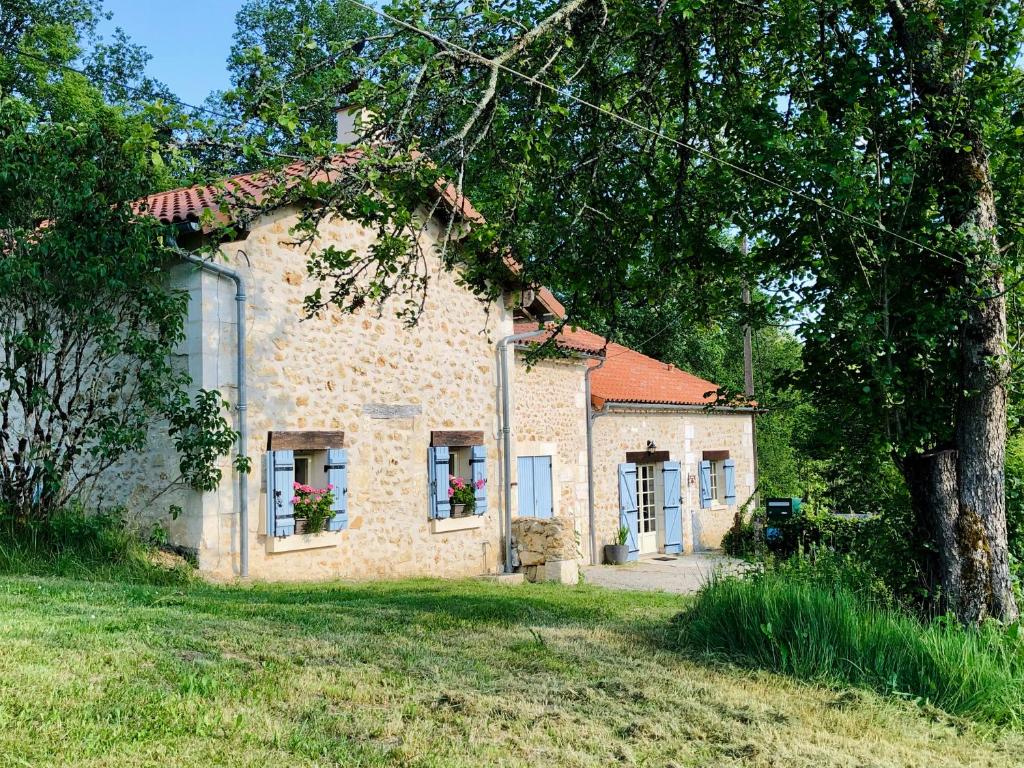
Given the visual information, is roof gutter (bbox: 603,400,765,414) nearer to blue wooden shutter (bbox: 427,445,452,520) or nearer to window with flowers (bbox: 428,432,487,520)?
window with flowers (bbox: 428,432,487,520)

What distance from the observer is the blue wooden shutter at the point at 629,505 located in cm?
1557

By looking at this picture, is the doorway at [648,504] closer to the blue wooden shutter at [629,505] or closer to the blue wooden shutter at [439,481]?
the blue wooden shutter at [629,505]

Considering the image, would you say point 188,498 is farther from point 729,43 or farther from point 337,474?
point 729,43

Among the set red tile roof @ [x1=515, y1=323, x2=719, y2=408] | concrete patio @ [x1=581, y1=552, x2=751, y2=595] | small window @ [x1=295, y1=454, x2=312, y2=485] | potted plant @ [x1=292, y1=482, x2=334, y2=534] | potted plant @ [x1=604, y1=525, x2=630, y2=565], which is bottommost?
concrete patio @ [x1=581, y1=552, x2=751, y2=595]

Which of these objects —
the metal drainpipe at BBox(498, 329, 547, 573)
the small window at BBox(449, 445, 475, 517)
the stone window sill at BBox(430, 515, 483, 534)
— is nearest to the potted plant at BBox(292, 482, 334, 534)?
the stone window sill at BBox(430, 515, 483, 534)

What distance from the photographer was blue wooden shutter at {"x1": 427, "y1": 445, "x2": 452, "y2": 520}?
1130 cm

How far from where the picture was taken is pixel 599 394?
15.2 meters

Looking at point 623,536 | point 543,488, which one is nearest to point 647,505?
point 623,536

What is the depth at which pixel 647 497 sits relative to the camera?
55.7 feet

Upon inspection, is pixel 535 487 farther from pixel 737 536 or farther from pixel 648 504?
pixel 737 536

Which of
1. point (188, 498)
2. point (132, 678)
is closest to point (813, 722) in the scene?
point (132, 678)

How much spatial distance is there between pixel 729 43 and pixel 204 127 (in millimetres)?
4288

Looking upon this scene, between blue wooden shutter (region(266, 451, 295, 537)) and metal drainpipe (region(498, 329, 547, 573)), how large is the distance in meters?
3.77

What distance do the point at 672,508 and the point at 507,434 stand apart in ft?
18.4
